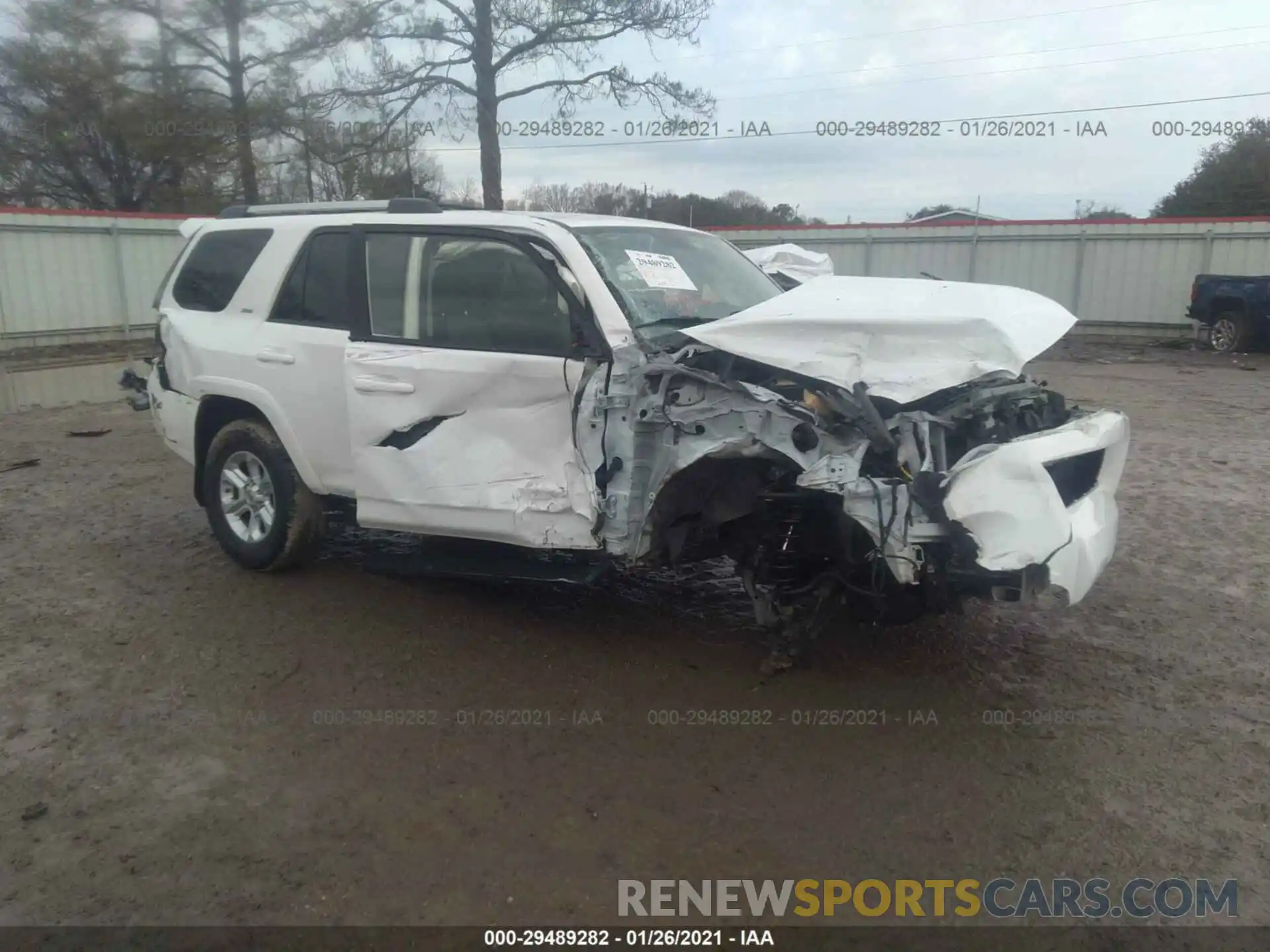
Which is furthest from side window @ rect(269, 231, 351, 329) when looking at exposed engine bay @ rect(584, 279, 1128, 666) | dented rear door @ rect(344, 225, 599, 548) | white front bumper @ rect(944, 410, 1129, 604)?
white front bumper @ rect(944, 410, 1129, 604)

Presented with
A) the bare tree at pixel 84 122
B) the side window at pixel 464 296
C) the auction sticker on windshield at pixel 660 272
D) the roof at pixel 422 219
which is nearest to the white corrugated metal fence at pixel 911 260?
the bare tree at pixel 84 122

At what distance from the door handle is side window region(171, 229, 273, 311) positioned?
138 cm

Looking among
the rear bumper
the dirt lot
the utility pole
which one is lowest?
the dirt lot

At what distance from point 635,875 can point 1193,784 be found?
2059mm

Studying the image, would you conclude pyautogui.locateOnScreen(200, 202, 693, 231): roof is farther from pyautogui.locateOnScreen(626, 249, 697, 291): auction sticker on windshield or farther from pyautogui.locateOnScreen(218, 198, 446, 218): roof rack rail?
pyautogui.locateOnScreen(626, 249, 697, 291): auction sticker on windshield

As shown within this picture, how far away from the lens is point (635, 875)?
124 inches

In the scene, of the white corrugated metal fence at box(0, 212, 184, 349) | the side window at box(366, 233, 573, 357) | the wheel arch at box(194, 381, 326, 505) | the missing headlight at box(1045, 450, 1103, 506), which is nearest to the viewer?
the missing headlight at box(1045, 450, 1103, 506)

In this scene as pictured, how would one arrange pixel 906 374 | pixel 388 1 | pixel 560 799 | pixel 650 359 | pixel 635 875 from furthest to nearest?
pixel 388 1 → pixel 650 359 → pixel 906 374 → pixel 560 799 → pixel 635 875

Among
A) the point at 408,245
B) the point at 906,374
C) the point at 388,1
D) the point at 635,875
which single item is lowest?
the point at 635,875

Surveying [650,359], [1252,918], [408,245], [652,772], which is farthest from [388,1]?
[1252,918]

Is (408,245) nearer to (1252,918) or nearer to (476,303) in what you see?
(476,303)

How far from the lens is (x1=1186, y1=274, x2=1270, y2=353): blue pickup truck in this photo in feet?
56.9

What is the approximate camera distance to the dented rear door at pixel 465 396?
449cm

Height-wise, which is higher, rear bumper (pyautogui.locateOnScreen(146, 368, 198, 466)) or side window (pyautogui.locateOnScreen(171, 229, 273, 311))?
side window (pyautogui.locateOnScreen(171, 229, 273, 311))
